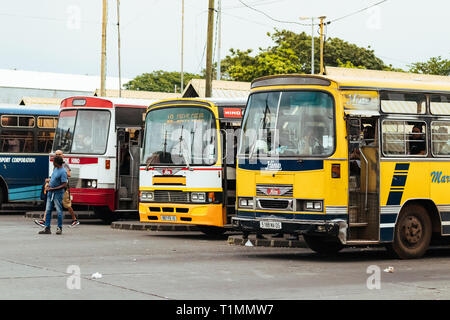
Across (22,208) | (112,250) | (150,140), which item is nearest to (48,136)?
(22,208)

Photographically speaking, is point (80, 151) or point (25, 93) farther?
point (25, 93)

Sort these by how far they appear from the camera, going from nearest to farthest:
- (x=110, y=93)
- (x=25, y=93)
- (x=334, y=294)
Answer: (x=334, y=294), (x=110, y=93), (x=25, y=93)

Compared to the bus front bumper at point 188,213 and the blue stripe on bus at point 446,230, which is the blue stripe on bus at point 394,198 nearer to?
the blue stripe on bus at point 446,230

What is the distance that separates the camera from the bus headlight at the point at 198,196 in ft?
63.1

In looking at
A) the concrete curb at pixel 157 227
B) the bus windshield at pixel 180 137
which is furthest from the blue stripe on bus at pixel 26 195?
the bus windshield at pixel 180 137

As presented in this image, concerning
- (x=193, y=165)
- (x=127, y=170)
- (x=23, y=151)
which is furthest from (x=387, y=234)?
(x=23, y=151)

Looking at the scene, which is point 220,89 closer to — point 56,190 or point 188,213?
point 56,190

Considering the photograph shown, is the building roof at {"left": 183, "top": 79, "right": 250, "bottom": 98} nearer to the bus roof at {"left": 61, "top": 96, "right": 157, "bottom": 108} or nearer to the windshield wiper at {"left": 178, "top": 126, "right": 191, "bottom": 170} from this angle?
the bus roof at {"left": 61, "top": 96, "right": 157, "bottom": 108}

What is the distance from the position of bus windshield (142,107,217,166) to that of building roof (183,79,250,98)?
26.1 meters

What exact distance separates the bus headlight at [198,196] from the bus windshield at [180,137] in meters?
0.67

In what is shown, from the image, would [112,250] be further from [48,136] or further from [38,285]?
[48,136]

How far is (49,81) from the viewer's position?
312ft

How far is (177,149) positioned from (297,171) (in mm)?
5685

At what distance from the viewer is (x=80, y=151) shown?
951 inches
